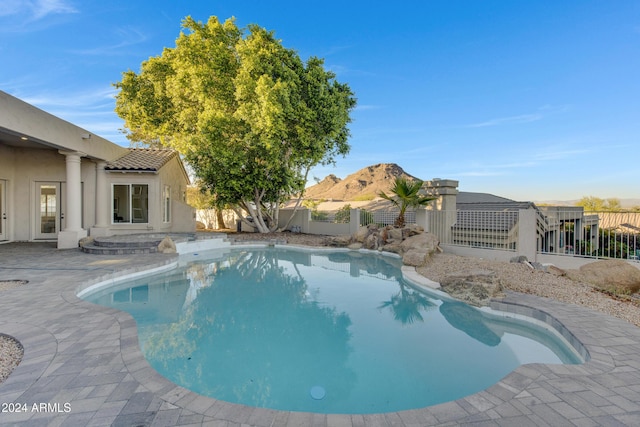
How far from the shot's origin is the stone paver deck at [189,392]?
8.16ft

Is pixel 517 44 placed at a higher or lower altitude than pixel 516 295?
higher

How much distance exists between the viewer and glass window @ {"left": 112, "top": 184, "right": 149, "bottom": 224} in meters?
14.7

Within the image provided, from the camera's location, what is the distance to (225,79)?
52.1ft

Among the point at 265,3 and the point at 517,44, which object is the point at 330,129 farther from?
the point at 517,44

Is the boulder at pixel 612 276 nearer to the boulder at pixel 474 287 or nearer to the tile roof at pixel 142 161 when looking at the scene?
the boulder at pixel 474 287

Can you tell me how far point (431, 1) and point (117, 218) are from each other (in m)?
17.8

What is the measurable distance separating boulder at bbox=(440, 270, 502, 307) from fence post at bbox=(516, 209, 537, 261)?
4.20 m

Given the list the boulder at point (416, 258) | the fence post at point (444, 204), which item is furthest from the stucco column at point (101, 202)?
the fence post at point (444, 204)

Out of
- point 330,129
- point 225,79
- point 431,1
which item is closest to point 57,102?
point 225,79

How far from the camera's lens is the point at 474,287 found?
20.8 ft

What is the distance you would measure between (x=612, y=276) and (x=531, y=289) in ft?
7.03

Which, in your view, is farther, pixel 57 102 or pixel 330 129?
pixel 330 129

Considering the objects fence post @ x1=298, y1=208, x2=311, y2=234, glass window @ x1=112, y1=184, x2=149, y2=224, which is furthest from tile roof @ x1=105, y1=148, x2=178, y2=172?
fence post @ x1=298, y1=208, x2=311, y2=234

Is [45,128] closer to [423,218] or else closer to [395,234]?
[395,234]
